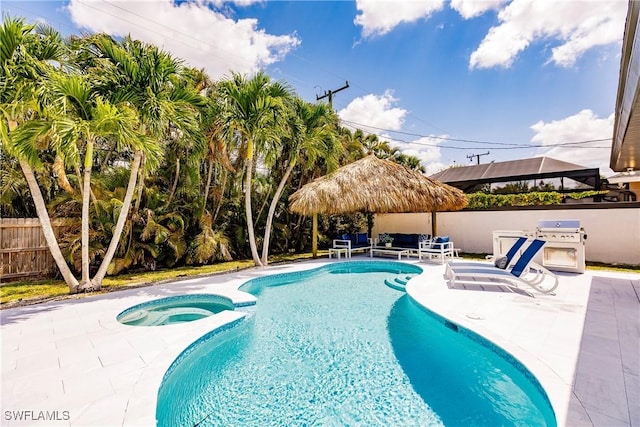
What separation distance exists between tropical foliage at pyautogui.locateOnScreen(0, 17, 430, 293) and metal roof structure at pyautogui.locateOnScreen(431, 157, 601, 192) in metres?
10.5

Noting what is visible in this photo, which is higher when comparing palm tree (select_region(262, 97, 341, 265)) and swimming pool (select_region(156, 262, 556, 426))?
palm tree (select_region(262, 97, 341, 265))

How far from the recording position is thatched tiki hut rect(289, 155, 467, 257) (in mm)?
12234

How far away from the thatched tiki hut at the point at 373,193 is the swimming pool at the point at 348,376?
649 cm

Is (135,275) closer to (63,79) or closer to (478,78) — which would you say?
(63,79)

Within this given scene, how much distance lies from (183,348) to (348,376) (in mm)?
2226

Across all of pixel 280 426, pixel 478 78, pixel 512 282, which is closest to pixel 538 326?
pixel 512 282

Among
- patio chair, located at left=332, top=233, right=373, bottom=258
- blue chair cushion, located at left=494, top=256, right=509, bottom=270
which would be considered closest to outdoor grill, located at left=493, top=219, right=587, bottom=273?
blue chair cushion, located at left=494, top=256, right=509, bottom=270

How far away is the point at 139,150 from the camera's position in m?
7.28

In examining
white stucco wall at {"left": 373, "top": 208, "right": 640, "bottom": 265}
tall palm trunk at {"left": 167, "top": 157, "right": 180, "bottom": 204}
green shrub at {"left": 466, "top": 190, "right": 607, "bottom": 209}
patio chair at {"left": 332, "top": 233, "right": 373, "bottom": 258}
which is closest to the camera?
white stucco wall at {"left": 373, "top": 208, "right": 640, "bottom": 265}

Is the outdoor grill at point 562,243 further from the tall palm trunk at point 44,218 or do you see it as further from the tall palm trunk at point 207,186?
the tall palm trunk at point 44,218

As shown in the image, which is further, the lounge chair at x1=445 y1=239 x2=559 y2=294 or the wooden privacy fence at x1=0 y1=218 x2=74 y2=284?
the wooden privacy fence at x1=0 y1=218 x2=74 y2=284

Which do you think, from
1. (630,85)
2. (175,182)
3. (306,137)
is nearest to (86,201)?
(175,182)

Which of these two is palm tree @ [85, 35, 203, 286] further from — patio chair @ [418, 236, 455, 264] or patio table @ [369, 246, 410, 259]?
patio chair @ [418, 236, 455, 264]

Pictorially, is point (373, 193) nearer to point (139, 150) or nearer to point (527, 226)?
point (527, 226)
